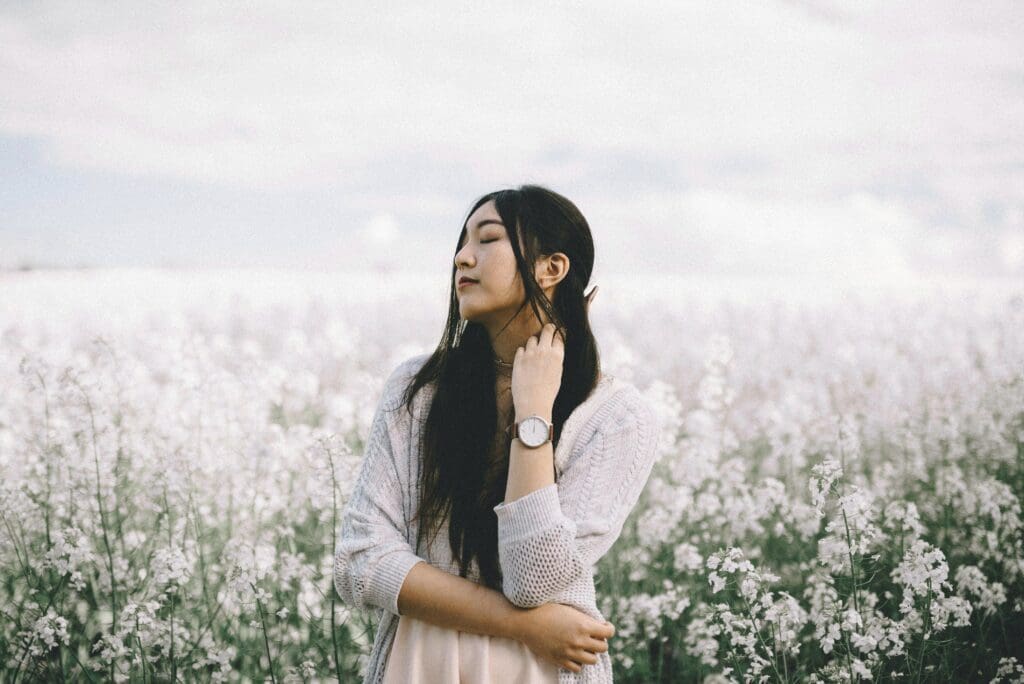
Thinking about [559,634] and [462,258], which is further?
[462,258]

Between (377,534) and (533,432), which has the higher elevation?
(533,432)

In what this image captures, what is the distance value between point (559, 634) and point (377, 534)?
50 cm

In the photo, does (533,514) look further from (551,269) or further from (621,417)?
(551,269)

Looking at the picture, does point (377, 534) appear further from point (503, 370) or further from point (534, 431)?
point (503, 370)

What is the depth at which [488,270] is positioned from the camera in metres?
2.30

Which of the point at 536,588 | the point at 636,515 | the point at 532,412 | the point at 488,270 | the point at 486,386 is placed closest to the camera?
the point at 536,588

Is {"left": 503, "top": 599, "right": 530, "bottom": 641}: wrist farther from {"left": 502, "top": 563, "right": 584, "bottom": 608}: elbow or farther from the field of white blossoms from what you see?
the field of white blossoms

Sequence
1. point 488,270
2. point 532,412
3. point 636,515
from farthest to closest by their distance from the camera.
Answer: point 636,515 → point 488,270 → point 532,412

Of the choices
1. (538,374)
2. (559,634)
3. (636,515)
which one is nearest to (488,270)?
(538,374)

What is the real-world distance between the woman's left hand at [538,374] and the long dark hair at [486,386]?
10 centimetres

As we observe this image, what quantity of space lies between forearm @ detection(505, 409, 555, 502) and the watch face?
0.04 feet

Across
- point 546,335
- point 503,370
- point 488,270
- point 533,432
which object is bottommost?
point 533,432

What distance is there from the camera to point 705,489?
5215mm

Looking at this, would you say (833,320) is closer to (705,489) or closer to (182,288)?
(705,489)
